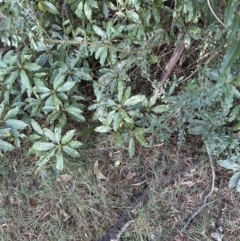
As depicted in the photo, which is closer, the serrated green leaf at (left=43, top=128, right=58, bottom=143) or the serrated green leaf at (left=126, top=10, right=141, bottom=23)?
the serrated green leaf at (left=126, top=10, right=141, bottom=23)

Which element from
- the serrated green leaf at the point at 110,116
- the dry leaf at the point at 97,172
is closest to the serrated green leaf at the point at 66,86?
the serrated green leaf at the point at 110,116

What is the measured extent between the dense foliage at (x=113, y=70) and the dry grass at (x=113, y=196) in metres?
0.16

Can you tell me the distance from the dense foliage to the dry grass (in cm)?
16

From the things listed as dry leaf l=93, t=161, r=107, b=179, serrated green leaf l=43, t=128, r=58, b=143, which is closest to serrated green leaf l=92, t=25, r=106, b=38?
serrated green leaf l=43, t=128, r=58, b=143

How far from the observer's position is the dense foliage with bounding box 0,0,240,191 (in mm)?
1583

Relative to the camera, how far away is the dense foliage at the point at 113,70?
1.58 m

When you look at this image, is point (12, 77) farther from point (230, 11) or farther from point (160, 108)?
point (230, 11)

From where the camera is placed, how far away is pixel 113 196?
1.97 metres

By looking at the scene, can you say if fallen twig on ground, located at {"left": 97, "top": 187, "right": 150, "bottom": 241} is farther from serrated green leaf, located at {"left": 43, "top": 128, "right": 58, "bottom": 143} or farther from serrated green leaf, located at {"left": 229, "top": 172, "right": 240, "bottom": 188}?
serrated green leaf, located at {"left": 43, "top": 128, "right": 58, "bottom": 143}

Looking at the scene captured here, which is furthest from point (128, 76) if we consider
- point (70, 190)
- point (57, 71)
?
point (70, 190)

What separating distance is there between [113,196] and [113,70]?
67cm

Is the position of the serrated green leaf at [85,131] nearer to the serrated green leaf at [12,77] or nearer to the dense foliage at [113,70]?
the dense foliage at [113,70]

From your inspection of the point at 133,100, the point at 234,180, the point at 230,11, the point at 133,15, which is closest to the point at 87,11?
the point at 133,15

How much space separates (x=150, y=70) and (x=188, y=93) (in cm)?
42
